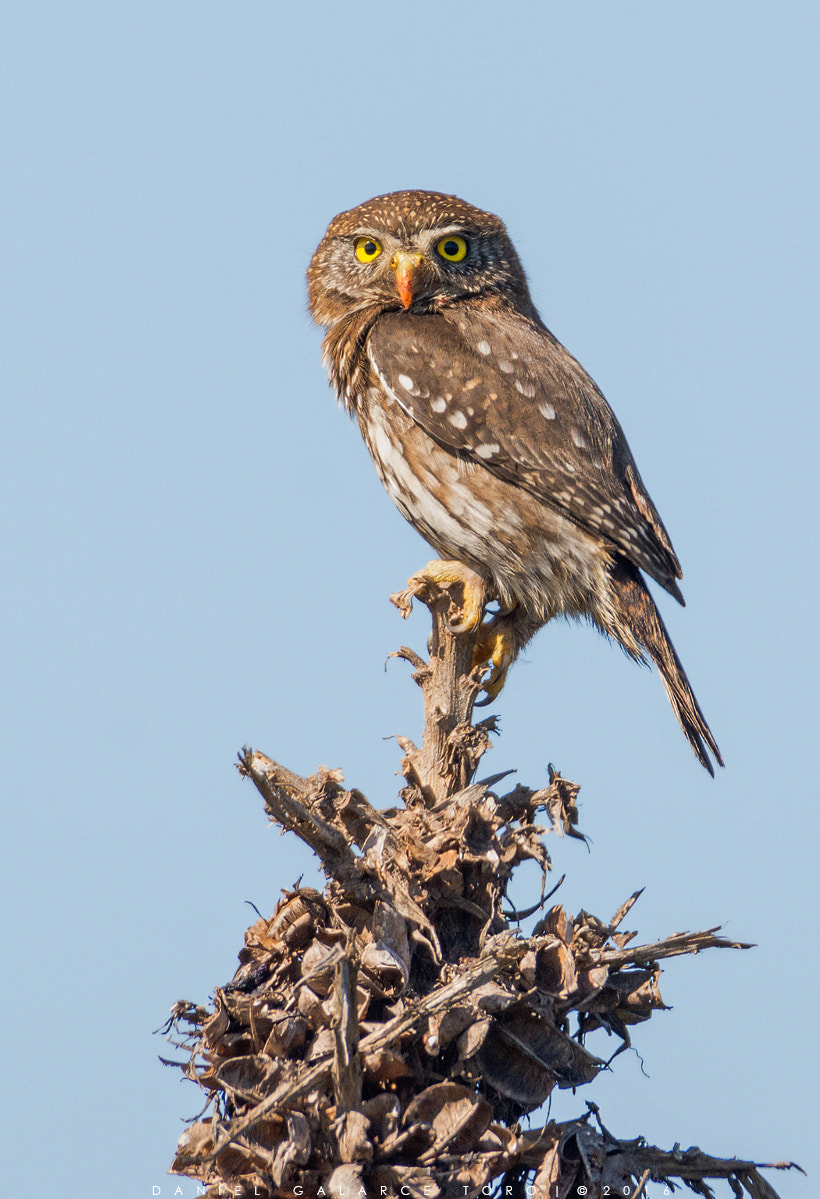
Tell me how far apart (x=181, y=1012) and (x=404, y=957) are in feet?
2.01

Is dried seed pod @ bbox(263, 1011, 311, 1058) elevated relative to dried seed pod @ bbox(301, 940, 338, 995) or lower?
lower

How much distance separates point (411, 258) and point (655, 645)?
2357 millimetres

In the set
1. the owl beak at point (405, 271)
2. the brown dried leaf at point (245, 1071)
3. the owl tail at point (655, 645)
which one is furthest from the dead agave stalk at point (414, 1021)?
the owl beak at point (405, 271)

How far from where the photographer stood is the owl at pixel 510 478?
19.3ft

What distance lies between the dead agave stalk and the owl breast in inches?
80.4

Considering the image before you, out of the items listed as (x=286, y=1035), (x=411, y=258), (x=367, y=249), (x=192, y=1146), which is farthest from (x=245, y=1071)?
(x=367, y=249)

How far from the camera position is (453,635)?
4773 mm

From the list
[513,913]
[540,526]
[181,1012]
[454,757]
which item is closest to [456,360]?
[540,526]

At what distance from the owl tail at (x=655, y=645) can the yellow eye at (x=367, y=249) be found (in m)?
2.16

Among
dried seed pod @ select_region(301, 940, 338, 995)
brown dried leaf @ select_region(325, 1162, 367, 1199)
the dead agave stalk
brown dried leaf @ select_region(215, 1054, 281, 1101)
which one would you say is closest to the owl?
the dead agave stalk

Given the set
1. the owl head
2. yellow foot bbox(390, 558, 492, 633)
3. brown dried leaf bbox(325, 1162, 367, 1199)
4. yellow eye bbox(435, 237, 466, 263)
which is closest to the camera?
brown dried leaf bbox(325, 1162, 367, 1199)

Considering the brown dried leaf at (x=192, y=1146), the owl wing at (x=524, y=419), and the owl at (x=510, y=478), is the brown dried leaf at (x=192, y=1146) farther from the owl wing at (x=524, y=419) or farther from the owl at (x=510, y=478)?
the owl wing at (x=524, y=419)

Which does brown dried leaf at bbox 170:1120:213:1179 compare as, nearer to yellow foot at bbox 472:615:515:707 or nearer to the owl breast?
yellow foot at bbox 472:615:515:707

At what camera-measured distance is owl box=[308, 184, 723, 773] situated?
5879mm
